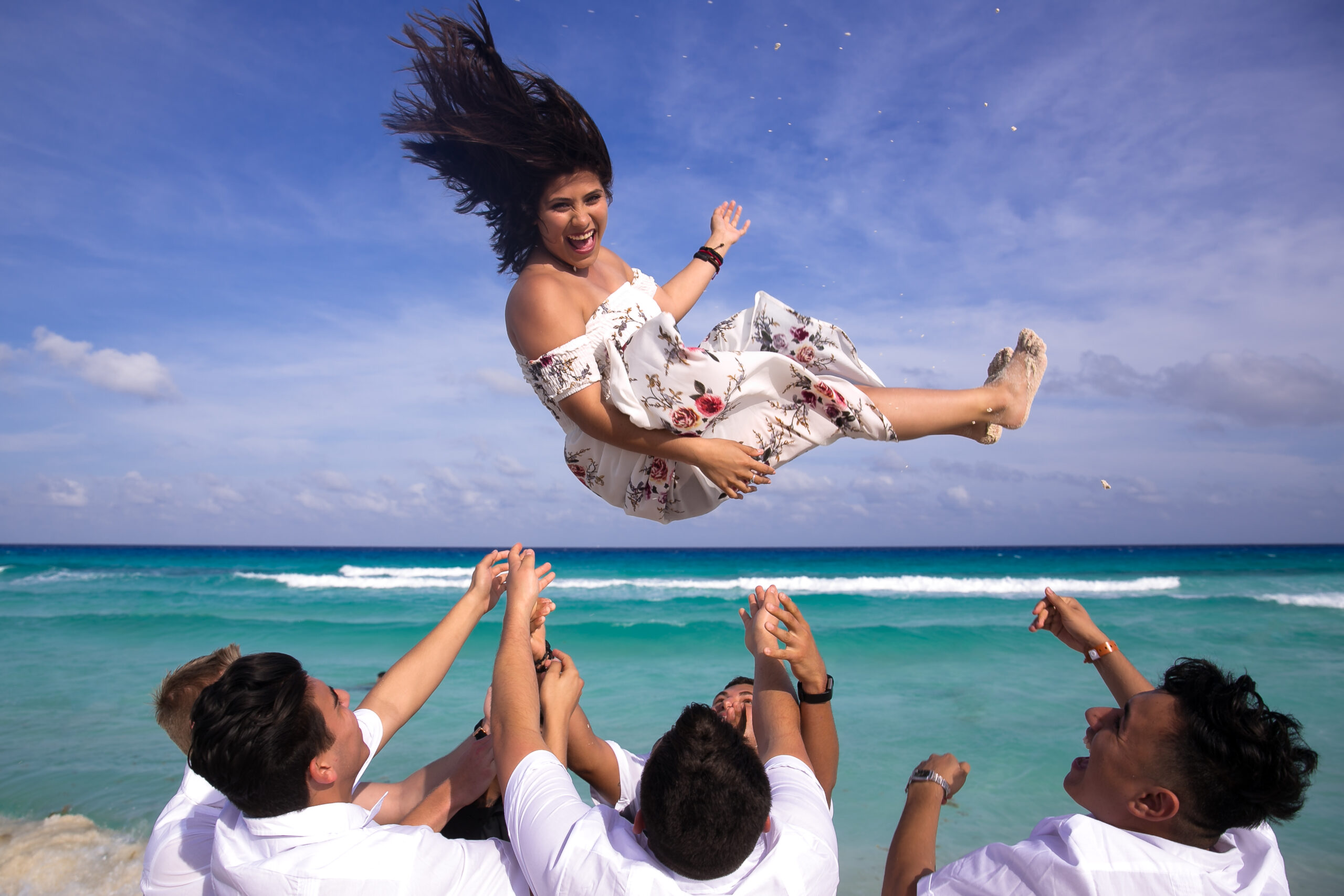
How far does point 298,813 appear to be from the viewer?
1.97m

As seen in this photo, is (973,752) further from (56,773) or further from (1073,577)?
(1073,577)

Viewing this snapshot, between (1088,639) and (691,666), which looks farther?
(691,666)

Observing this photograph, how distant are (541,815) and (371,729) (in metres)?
0.75

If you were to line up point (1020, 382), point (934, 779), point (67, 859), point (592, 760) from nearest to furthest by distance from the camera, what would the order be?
point (934, 779)
point (592, 760)
point (1020, 382)
point (67, 859)

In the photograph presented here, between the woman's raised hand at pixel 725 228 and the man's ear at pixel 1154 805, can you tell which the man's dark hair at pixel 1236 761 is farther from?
the woman's raised hand at pixel 725 228

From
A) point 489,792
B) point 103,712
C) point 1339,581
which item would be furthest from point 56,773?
point 1339,581

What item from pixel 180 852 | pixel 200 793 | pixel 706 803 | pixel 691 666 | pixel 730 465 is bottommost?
pixel 691 666

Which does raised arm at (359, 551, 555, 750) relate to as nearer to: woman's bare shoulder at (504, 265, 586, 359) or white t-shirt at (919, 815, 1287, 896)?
woman's bare shoulder at (504, 265, 586, 359)

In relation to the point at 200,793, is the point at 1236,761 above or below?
above

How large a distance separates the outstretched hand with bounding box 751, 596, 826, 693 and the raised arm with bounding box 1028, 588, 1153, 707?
0.67 m

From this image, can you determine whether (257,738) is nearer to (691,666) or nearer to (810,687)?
(810,687)

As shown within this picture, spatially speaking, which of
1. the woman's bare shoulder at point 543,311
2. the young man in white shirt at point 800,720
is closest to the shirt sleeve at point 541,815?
the young man in white shirt at point 800,720

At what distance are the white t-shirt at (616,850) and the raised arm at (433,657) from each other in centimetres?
67

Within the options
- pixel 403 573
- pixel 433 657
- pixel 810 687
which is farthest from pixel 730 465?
pixel 403 573
